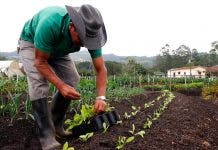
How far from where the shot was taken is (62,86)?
13.3 feet

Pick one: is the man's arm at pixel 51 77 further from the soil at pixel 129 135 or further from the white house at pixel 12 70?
the white house at pixel 12 70

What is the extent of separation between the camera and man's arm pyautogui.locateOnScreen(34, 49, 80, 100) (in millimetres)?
4012

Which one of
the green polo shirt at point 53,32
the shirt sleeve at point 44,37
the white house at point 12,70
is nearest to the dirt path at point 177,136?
the green polo shirt at point 53,32

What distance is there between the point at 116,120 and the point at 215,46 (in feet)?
311

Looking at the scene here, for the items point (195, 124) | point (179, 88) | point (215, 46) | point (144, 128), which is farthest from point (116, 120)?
point (215, 46)

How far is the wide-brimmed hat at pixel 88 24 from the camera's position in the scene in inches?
150

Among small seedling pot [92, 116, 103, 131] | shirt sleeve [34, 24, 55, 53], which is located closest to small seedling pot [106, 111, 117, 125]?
small seedling pot [92, 116, 103, 131]

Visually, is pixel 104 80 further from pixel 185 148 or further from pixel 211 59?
pixel 211 59

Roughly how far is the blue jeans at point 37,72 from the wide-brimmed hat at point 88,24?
729 millimetres

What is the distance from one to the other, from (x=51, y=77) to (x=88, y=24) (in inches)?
23.3

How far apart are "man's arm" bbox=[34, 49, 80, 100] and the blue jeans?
1.19 ft

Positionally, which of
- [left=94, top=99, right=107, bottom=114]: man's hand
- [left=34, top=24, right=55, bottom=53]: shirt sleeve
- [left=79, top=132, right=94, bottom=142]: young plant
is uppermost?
[left=34, top=24, right=55, bottom=53]: shirt sleeve

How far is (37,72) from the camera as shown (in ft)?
14.7

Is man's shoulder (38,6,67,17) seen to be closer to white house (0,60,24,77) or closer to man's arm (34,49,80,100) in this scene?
man's arm (34,49,80,100)
